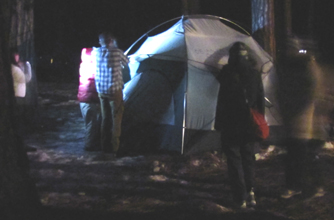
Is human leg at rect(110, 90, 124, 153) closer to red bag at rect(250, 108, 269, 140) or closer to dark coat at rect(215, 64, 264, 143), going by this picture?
dark coat at rect(215, 64, 264, 143)

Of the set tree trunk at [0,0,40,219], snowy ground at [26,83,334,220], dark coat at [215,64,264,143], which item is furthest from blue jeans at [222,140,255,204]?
tree trunk at [0,0,40,219]

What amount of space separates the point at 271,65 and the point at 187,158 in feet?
8.39

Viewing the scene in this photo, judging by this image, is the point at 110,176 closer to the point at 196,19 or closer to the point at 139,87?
the point at 139,87

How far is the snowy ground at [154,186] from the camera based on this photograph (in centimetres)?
480

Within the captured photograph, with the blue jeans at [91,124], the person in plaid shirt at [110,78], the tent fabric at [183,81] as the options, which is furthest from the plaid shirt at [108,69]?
the tent fabric at [183,81]

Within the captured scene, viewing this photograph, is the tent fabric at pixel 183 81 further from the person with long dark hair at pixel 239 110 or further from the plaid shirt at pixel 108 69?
the person with long dark hair at pixel 239 110

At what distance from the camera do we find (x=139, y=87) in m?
7.79

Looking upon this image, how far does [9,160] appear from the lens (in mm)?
3760

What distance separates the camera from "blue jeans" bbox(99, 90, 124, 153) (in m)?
6.97

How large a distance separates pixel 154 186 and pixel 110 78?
2065 millimetres

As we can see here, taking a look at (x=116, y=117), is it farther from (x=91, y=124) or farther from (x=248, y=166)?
(x=248, y=166)

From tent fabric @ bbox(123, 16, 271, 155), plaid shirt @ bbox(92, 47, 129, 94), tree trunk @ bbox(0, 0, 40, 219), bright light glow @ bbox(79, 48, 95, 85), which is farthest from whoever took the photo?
tent fabric @ bbox(123, 16, 271, 155)

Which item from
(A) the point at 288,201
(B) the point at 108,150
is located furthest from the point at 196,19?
(A) the point at 288,201

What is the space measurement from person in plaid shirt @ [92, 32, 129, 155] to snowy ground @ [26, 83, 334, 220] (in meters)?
0.70
